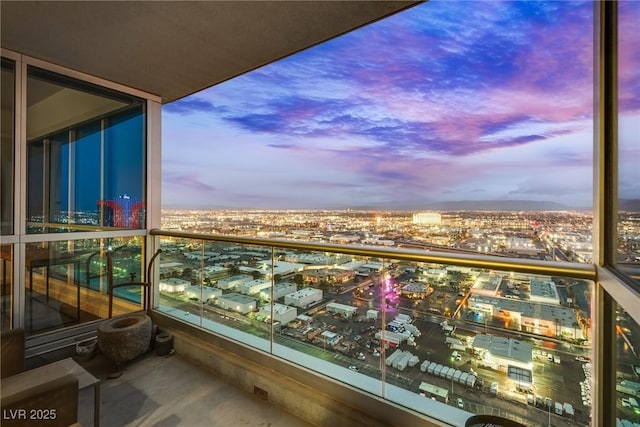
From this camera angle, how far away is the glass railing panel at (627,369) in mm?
951

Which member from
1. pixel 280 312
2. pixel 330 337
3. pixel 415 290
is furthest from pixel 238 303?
pixel 415 290

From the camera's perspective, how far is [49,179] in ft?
10.1

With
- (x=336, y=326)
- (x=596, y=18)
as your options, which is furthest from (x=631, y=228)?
(x=336, y=326)

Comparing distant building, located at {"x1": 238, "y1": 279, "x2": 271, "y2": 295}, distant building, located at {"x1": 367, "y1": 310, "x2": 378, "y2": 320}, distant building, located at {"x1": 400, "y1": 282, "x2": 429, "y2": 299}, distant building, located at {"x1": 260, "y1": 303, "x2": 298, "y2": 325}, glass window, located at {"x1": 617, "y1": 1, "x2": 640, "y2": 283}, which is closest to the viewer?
glass window, located at {"x1": 617, "y1": 1, "x2": 640, "y2": 283}

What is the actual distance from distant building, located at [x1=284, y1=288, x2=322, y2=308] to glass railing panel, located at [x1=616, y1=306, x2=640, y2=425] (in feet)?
5.23

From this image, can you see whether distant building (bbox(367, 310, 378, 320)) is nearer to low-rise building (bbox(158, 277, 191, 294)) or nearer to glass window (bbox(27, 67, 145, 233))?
low-rise building (bbox(158, 277, 191, 294))

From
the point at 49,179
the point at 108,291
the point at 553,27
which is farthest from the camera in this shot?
the point at 108,291

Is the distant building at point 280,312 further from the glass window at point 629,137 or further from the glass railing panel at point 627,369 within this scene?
the glass window at point 629,137

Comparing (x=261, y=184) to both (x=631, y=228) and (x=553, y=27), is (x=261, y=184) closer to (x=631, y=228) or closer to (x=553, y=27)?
(x=553, y=27)

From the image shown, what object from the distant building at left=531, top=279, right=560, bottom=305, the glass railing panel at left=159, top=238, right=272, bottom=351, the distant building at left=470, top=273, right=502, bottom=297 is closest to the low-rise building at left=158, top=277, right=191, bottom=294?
the glass railing panel at left=159, top=238, right=272, bottom=351

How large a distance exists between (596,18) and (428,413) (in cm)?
232

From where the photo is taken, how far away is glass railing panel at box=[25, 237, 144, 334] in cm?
294

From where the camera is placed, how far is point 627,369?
3.46 feet

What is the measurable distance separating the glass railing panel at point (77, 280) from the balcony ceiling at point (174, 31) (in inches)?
77.3
